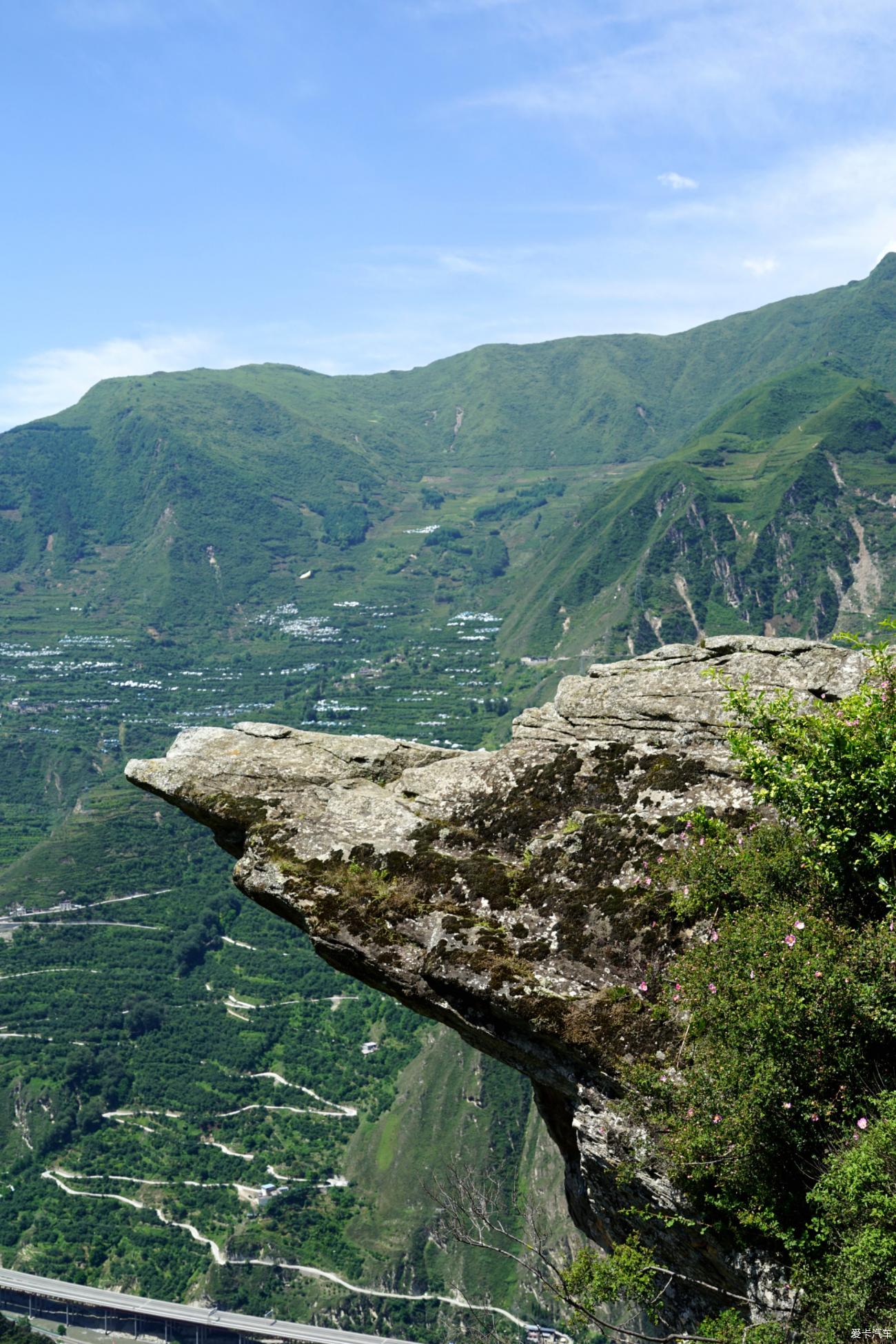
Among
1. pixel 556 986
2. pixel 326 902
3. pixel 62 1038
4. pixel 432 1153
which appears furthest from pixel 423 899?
pixel 62 1038

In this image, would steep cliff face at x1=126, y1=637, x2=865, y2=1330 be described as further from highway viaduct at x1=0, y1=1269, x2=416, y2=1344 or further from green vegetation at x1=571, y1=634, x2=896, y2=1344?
highway viaduct at x1=0, y1=1269, x2=416, y2=1344

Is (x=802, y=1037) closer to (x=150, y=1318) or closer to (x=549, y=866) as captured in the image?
(x=549, y=866)

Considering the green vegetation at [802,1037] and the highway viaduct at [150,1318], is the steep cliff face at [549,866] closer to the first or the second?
the green vegetation at [802,1037]

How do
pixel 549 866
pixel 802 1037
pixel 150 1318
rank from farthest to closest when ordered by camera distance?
pixel 150 1318
pixel 549 866
pixel 802 1037

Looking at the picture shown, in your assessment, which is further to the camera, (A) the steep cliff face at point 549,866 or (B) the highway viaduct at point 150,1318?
(B) the highway viaduct at point 150,1318

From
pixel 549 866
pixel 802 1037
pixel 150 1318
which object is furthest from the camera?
pixel 150 1318

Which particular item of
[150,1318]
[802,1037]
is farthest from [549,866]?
[150,1318]

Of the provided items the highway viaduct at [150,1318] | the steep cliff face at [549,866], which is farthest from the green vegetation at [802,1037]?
the highway viaduct at [150,1318]

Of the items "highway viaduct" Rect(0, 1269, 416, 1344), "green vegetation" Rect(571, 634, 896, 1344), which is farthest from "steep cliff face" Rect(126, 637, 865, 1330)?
"highway viaduct" Rect(0, 1269, 416, 1344)

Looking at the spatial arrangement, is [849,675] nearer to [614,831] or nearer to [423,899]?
[614,831]
